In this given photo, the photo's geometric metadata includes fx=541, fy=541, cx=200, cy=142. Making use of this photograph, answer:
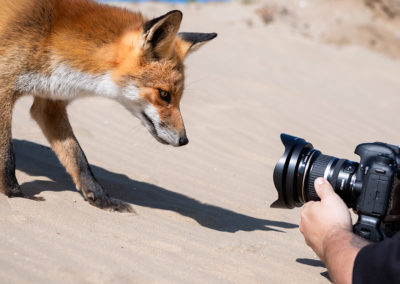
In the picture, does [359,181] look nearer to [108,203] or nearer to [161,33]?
[161,33]

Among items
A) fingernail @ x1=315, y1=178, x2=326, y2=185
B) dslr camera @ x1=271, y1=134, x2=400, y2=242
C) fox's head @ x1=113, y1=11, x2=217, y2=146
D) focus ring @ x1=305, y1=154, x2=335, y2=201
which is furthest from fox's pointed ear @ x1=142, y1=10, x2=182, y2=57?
fingernail @ x1=315, y1=178, x2=326, y2=185

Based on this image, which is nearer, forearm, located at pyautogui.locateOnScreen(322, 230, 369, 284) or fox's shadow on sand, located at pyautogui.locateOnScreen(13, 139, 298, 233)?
forearm, located at pyautogui.locateOnScreen(322, 230, 369, 284)

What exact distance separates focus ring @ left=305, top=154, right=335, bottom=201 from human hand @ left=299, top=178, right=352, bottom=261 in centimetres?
22

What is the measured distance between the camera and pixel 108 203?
14.6ft

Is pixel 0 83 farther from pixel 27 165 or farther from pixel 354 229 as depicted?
pixel 354 229

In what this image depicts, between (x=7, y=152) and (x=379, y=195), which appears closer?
(x=379, y=195)

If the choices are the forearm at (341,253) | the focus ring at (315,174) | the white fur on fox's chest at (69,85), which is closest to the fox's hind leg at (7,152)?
the white fur on fox's chest at (69,85)

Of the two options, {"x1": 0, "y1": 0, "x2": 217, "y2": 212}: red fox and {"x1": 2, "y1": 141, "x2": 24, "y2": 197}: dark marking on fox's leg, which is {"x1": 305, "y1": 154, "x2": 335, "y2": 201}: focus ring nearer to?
{"x1": 0, "y1": 0, "x2": 217, "y2": 212}: red fox

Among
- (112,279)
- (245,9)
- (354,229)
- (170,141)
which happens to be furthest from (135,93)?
(245,9)

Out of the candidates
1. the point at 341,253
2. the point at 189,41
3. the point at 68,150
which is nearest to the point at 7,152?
the point at 68,150

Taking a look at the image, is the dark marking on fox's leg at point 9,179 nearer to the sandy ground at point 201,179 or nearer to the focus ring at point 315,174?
the sandy ground at point 201,179

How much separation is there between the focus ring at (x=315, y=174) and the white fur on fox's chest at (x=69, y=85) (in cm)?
180

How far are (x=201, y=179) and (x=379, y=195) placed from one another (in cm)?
300

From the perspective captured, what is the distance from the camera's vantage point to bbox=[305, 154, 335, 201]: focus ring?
323 centimetres
